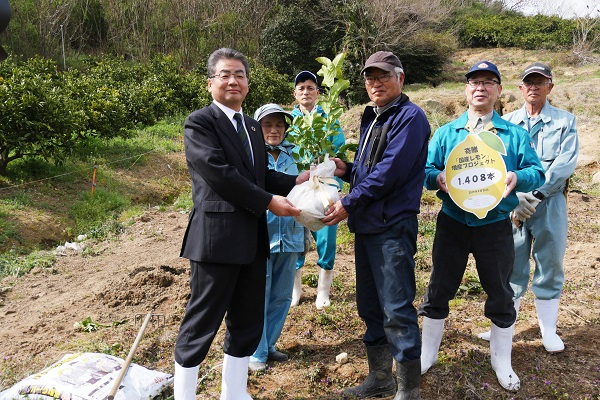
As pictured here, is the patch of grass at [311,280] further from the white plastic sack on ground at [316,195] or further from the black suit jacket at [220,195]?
the black suit jacket at [220,195]

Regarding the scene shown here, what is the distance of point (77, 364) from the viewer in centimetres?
271

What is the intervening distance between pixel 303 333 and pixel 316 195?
4.88 feet

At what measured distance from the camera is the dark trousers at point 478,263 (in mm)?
2832

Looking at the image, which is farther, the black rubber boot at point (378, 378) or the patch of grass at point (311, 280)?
the patch of grass at point (311, 280)

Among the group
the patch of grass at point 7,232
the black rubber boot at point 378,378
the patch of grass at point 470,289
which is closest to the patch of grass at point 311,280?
the patch of grass at point 470,289

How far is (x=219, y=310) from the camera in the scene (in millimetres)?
2562

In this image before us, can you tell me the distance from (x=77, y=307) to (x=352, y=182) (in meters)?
2.84

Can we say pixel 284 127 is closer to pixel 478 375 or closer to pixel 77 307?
pixel 478 375

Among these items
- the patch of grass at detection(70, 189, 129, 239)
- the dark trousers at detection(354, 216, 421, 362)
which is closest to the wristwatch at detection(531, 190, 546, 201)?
the dark trousers at detection(354, 216, 421, 362)

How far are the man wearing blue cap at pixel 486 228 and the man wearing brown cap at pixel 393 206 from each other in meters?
0.36

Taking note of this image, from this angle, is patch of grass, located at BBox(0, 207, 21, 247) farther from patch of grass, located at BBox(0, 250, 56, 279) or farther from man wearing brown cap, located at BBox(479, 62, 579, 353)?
man wearing brown cap, located at BBox(479, 62, 579, 353)

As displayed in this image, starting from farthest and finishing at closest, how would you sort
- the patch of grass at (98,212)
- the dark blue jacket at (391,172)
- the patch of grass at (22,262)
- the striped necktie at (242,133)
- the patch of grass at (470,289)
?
the patch of grass at (98,212) → the patch of grass at (22,262) → the patch of grass at (470,289) → the striped necktie at (242,133) → the dark blue jacket at (391,172)

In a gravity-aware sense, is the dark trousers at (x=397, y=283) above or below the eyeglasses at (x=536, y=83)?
below

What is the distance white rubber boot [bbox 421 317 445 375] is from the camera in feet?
10.3
